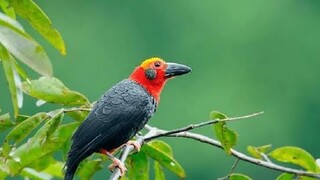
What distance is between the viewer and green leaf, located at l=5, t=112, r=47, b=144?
12.7ft

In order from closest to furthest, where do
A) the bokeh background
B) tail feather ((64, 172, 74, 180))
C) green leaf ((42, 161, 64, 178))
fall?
tail feather ((64, 172, 74, 180)) < green leaf ((42, 161, 64, 178)) < the bokeh background

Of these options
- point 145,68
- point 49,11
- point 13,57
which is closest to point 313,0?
point 49,11

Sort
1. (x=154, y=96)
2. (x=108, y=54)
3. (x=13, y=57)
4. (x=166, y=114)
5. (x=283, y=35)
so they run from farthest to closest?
(x=283, y=35) < (x=108, y=54) < (x=166, y=114) < (x=154, y=96) < (x=13, y=57)

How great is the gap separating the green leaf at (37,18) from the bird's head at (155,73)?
246cm

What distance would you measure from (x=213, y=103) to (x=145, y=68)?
51.1 feet

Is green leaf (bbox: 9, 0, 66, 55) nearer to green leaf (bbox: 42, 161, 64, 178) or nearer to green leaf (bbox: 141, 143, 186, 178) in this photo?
green leaf (bbox: 141, 143, 186, 178)

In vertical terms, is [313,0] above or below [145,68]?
below

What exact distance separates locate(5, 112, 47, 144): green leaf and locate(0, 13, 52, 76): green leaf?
120 cm

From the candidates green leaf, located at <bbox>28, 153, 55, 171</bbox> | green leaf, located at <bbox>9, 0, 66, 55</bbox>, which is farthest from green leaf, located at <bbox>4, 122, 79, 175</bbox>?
green leaf, located at <bbox>9, 0, 66, 55</bbox>

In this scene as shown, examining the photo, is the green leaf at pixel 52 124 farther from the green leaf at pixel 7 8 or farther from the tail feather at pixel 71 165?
the green leaf at pixel 7 8

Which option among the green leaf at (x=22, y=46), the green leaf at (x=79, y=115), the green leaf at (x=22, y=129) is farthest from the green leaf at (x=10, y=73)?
the green leaf at (x=79, y=115)

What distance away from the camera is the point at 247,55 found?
969 inches

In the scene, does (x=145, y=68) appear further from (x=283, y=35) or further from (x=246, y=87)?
(x=283, y=35)

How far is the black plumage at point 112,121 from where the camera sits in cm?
444
